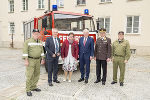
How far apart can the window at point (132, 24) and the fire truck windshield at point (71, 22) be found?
7.12 m

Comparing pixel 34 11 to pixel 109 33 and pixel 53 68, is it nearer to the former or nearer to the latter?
pixel 109 33

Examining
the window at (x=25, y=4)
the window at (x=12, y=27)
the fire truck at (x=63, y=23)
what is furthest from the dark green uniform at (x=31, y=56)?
the window at (x=12, y=27)

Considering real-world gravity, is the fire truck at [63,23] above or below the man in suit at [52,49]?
above

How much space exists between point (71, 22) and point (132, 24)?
8300mm

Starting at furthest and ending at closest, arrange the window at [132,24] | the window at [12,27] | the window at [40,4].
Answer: the window at [12,27]
the window at [40,4]
the window at [132,24]

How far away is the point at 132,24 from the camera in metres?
13.2

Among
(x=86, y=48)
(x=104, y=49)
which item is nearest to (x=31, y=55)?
(x=86, y=48)

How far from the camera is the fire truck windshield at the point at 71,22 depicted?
6422mm

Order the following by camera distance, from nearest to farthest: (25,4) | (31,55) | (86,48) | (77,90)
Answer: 1. (31,55)
2. (77,90)
3. (86,48)
4. (25,4)

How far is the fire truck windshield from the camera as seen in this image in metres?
6.42

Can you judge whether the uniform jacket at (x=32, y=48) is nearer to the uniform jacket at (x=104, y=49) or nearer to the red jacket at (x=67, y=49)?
the red jacket at (x=67, y=49)

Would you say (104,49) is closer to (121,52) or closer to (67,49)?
(121,52)

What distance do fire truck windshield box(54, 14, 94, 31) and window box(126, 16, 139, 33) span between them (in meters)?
7.12

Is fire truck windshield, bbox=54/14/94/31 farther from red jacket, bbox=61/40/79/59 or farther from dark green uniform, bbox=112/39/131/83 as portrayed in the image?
dark green uniform, bbox=112/39/131/83
